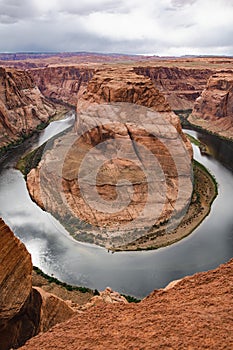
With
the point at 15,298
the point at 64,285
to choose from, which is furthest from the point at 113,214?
the point at 15,298

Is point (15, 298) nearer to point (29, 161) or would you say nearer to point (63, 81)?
point (29, 161)

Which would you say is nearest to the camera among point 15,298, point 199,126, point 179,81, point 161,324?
point 161,324

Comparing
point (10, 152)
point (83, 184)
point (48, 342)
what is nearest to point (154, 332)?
point (48, 342)

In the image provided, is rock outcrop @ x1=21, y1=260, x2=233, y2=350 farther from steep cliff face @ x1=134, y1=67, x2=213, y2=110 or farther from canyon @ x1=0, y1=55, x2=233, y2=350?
steep cliff face @ x1=134, y1=67, x2=213, y2=110

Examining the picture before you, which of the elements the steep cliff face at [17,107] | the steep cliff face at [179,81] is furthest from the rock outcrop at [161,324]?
the steep cliff face at [179,81]

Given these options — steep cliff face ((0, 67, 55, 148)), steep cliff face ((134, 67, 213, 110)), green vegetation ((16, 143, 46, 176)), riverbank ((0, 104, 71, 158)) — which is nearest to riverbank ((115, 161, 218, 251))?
green vegetation ((16, 143, 46, 176))
